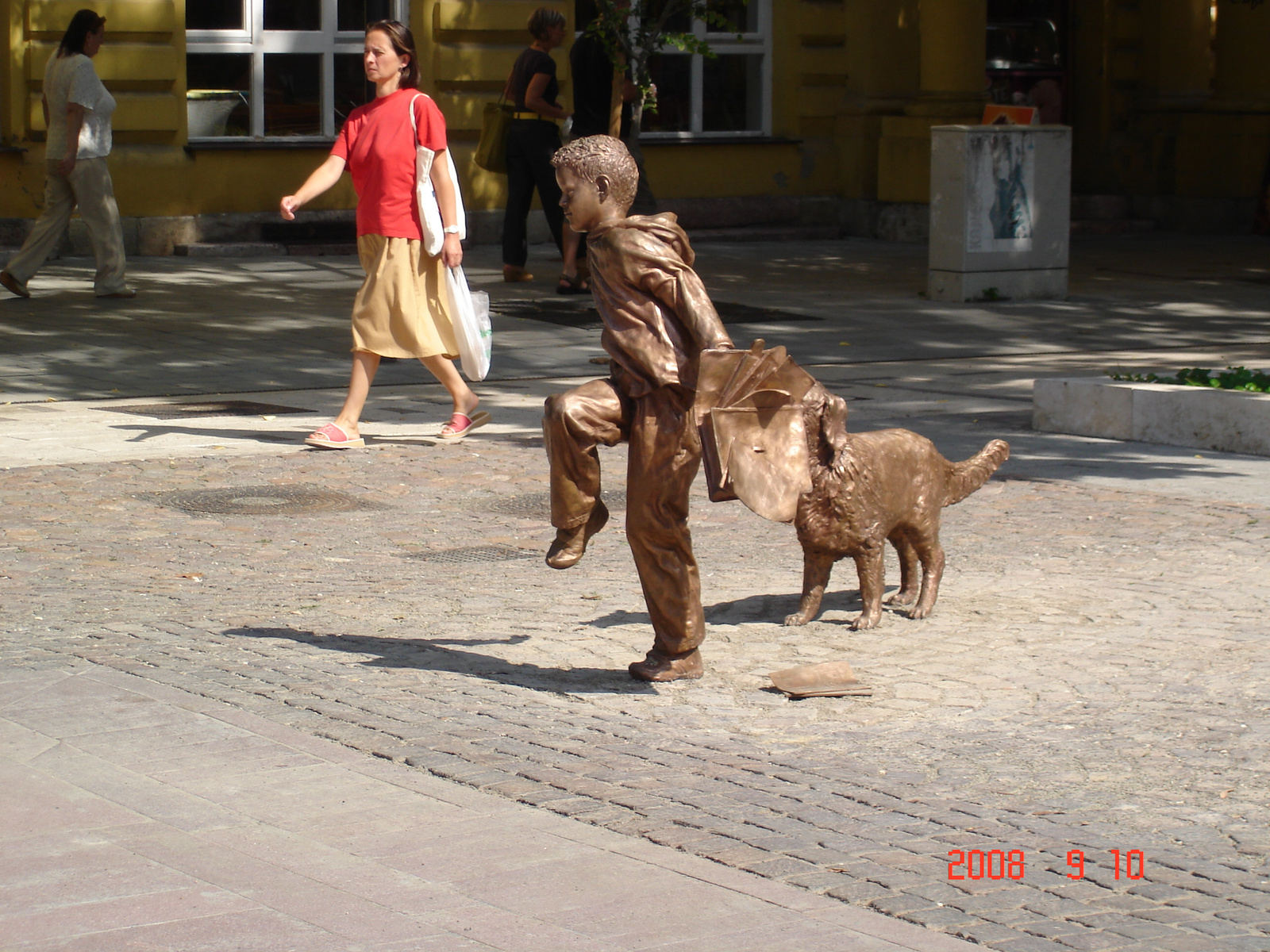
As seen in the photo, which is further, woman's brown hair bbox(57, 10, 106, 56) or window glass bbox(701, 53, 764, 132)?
window glass bbox(701, 53, 764, 132)

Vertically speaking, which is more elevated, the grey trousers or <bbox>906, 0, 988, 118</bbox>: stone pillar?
A: <bbox>906, 0, 988, 118</bbox>: stone pillar

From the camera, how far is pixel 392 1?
63.6 feet

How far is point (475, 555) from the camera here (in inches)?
297

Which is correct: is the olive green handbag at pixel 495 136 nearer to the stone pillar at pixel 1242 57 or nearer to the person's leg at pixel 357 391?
the person's leg at pixel 357 391

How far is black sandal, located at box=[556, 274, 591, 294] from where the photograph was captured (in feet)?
53.7

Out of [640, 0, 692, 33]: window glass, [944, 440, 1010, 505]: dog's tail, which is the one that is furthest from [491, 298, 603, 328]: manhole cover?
[944, 440, 1010, 505]: dog's tail

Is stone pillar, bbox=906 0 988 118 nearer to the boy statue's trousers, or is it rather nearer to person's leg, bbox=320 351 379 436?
person's leg, bbox=320 351 379 436

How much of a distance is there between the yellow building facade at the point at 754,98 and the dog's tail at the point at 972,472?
13.2 m

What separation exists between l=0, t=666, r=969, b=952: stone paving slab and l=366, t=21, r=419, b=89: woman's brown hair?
5.08m

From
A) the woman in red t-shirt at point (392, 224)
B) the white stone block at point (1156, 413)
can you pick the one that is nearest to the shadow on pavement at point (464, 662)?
the woman in red t-shirt at point (392, 224)

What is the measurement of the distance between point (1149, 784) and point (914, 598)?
1.91 m

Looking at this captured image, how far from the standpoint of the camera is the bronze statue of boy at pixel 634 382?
538 centimetres

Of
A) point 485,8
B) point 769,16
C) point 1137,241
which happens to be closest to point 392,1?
point 485,8

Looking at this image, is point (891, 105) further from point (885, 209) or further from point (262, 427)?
point (262, 427)
